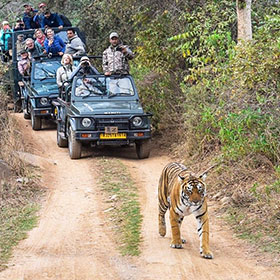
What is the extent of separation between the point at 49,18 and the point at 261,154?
11414 mm

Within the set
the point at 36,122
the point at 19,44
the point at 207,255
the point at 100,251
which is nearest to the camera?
the point at 207,255

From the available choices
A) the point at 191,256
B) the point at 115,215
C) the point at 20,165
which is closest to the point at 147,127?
the point at 20,165

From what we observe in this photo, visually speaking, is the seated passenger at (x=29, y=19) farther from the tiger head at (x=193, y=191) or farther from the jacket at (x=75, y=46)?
the tiger head at (x=193, y=191)

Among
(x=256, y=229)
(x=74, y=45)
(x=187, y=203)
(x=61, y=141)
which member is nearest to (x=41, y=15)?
(x=74, y=45)

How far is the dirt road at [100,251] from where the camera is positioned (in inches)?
274

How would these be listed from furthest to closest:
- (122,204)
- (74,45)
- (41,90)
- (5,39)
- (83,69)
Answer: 1. (5,39)
2. (74,45)
3. (41,90)
4. (83,69)
5. (122,204)

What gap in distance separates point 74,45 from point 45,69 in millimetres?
1077

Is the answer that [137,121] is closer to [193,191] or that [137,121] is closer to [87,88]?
[87,88]

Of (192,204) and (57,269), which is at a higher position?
(192,204)

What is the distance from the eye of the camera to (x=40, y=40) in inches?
760

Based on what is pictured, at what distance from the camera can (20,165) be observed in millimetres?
11789

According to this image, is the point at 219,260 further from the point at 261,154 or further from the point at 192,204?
the point at 261,154

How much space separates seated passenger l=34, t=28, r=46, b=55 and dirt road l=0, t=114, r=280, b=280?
7954 mm

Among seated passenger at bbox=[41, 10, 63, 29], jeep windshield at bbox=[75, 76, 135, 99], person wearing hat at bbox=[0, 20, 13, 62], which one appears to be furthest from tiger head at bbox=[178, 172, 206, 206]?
person wearing hat at bbox=[0, 20, 13, 62]
